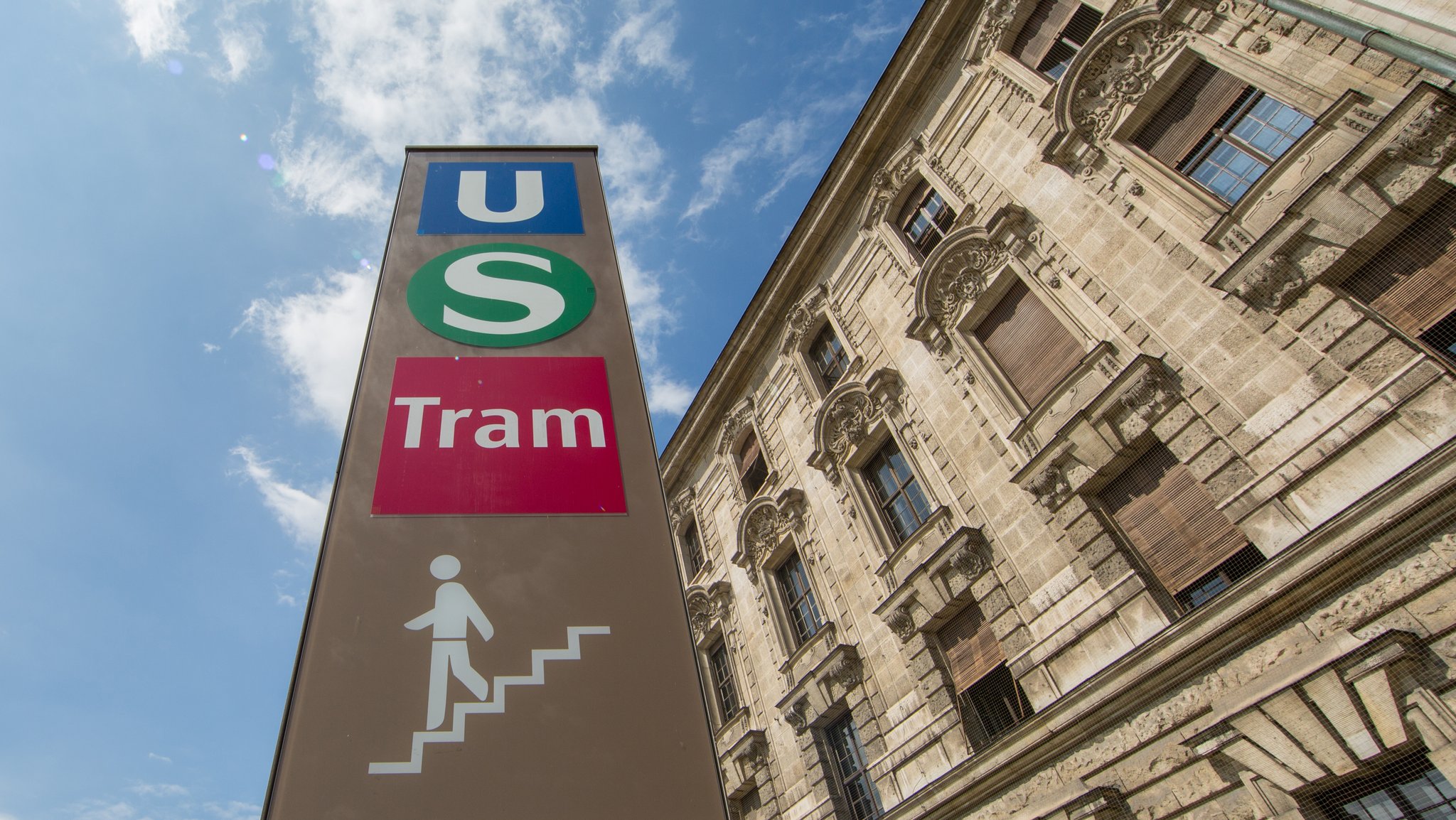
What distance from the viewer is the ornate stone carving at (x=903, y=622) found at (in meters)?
12.9

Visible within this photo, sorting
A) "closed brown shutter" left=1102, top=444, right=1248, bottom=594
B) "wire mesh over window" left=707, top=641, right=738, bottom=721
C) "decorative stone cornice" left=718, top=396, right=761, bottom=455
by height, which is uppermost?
"decorative stone cornice" left=718, top=396, right=761, bottom=455

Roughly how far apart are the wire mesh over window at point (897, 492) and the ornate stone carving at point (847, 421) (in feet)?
1.81

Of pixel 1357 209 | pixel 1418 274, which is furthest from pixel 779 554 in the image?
pixel 1418 274

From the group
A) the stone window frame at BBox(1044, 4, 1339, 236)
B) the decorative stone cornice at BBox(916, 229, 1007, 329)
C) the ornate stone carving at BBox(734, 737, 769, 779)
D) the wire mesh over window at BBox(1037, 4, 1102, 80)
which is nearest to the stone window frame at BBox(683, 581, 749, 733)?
the ornate stone carving at BBox(734, 737, 769, 779)

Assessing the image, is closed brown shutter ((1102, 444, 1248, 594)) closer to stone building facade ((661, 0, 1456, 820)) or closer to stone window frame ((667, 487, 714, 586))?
stone building facade ((661, 0, 1456, 820))

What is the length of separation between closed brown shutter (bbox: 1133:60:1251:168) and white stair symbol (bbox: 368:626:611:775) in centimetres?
1131

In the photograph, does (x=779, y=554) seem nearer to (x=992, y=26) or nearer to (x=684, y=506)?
(x=684, y=506)

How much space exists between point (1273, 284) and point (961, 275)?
5.16 meters

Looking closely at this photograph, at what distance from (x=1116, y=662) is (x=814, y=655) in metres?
6.99

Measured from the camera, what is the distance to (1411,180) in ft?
26.4

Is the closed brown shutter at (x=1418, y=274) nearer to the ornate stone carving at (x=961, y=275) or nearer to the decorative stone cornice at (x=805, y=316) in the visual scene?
the ornate stone carving at (x=961, y=275)

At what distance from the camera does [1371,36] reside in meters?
8.23

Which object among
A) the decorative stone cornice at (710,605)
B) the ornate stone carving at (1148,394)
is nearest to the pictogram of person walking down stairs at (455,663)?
the ornate stone carving at (1148,394)

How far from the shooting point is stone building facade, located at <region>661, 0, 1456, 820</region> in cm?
756
